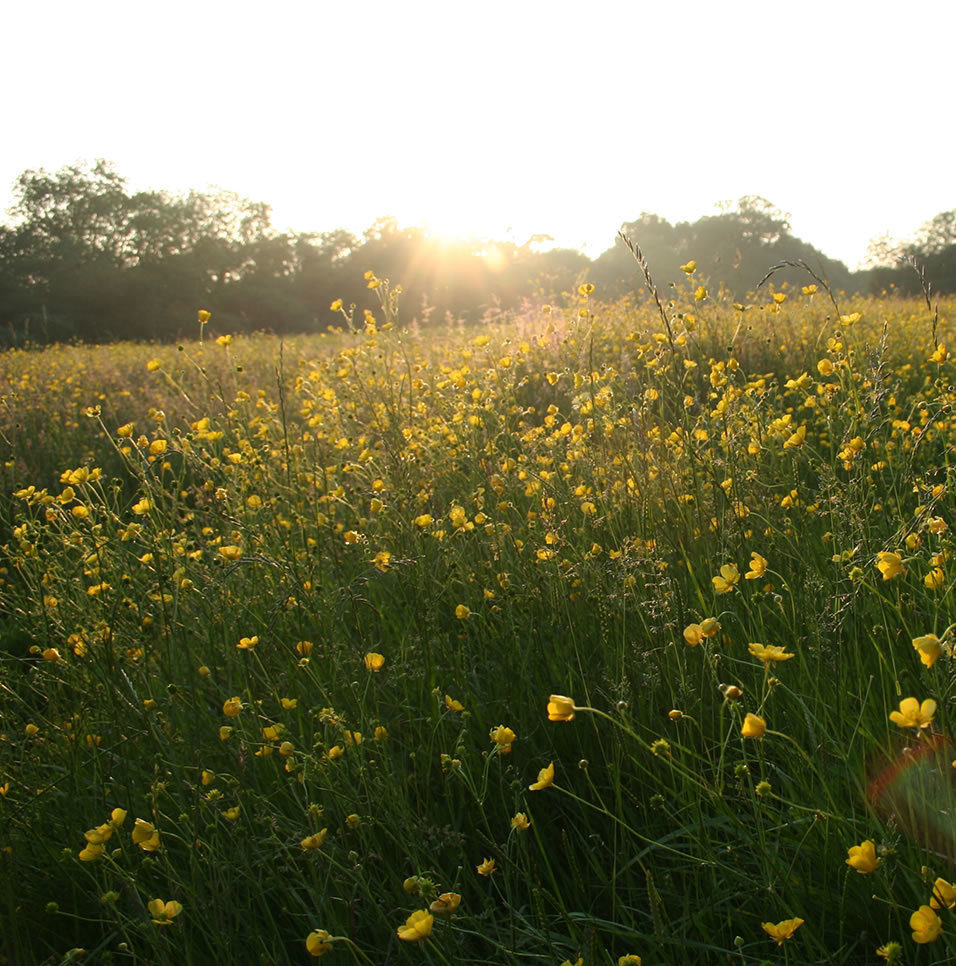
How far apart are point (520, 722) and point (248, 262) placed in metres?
30.2

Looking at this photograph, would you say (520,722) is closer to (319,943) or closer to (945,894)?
(319,943)

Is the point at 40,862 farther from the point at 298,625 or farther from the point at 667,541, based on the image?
the point at 667,541

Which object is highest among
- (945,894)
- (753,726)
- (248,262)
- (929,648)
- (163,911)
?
(248,262)

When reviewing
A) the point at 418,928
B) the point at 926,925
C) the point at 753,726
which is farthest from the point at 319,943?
the point at 926,925

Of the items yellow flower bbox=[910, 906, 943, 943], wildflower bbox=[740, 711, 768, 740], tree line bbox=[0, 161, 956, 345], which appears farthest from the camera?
tree line bbox=[0, 161, 956, 345]

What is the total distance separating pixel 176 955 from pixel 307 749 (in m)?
0.47

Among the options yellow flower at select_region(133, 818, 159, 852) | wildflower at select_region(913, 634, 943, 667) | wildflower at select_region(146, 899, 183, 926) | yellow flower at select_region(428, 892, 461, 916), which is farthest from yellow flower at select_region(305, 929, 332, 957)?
wildflower at select_region(913, 634, 943, 667)

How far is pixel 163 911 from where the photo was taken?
49.2 inches

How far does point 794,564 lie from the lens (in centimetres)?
212

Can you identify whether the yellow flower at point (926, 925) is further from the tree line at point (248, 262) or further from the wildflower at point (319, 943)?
the tree line at point (248, 262)

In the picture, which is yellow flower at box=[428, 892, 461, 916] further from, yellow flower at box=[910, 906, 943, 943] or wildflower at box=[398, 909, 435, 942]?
yellow flower at box=[910, 906, 943, 943]

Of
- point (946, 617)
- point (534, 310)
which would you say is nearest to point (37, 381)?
point (534, 310)

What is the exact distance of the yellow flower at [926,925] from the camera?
3.11 ft

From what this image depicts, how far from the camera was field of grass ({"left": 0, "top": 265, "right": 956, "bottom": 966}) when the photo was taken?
49.1 inches
